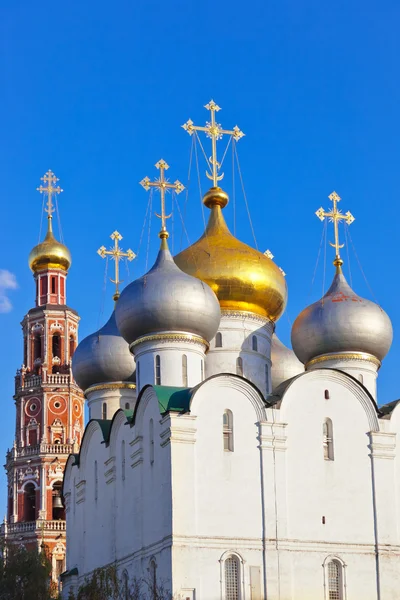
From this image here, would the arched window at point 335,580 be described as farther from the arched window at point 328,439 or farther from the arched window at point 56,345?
the arched window at point 56,345

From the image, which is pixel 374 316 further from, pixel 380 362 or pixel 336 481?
pixel 336 481

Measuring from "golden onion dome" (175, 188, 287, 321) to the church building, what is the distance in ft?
0.12

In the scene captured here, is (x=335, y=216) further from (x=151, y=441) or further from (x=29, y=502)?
(x=29, y=502)

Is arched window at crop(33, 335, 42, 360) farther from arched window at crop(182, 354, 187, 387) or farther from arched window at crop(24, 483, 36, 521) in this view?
arched window at crop(182, 354, 187, 387)

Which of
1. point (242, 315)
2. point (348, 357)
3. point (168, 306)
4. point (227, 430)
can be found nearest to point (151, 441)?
point (227, 430)

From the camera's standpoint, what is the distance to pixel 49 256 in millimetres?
50875

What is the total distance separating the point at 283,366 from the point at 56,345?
59.5 ft

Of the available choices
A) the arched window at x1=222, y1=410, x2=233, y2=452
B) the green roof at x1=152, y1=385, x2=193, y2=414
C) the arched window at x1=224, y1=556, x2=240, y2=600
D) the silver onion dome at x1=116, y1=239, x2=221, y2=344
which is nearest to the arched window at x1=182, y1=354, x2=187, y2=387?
the silver onion dome at x1=116, y1=239, x2=221, y2=344

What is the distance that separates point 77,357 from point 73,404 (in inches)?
641

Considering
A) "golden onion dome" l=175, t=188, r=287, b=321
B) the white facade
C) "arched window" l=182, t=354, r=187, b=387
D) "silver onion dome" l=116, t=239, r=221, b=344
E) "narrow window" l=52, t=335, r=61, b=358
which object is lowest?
the white facade

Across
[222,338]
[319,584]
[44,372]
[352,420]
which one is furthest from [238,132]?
[44,372]

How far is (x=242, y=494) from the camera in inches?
1047

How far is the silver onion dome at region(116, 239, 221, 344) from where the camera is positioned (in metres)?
28.8

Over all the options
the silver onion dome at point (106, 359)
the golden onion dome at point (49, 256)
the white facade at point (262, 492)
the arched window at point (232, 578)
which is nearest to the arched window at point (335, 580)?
the white facade at point (262, 492)
